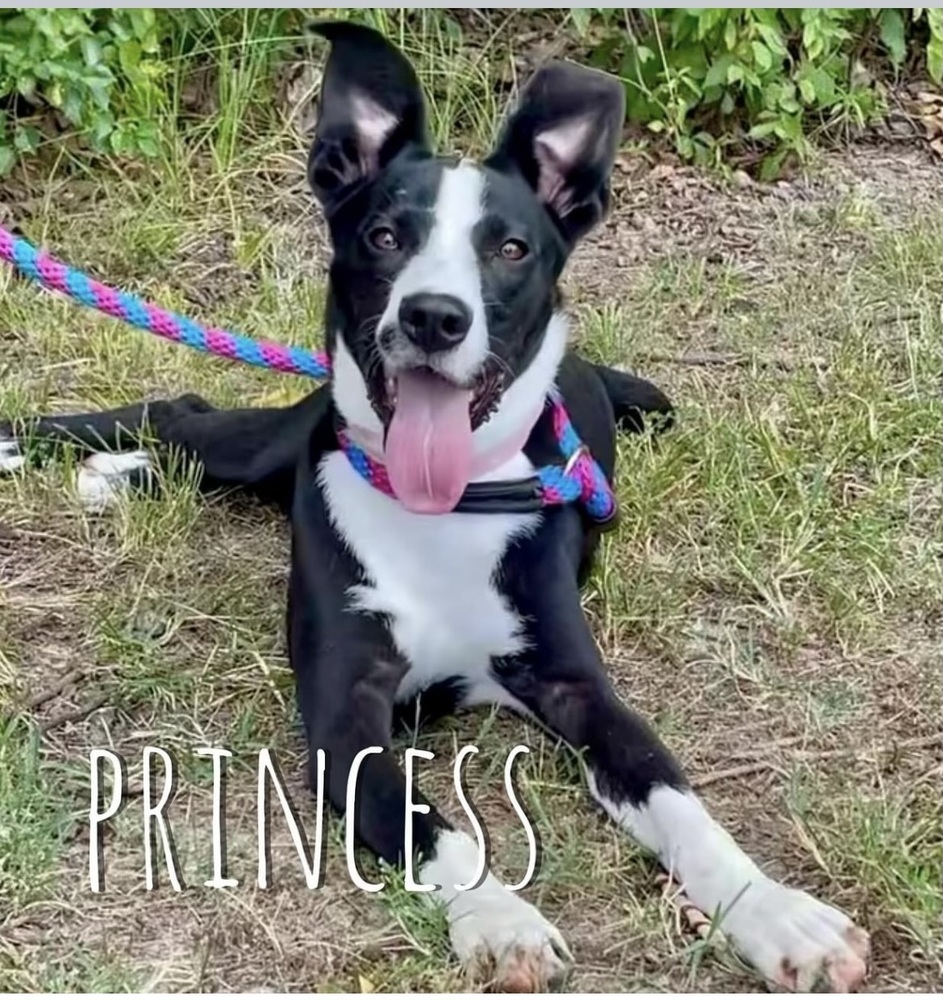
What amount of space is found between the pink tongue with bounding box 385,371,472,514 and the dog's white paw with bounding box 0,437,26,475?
1.23 meters

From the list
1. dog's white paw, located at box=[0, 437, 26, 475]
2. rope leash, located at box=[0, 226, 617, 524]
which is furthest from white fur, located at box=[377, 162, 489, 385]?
dog's white paw, located at box=[0, 437, 26, 475]

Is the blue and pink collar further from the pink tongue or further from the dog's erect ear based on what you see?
the dog's erect ear

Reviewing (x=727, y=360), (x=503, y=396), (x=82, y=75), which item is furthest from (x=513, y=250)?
(x=82, y=75)

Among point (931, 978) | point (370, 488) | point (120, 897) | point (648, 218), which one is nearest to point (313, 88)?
point (648, 218)

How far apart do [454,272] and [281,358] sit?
1.11 meters

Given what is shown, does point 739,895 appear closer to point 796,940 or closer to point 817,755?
point 796,940

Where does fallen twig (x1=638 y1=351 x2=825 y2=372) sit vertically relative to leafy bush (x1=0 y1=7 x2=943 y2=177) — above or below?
below

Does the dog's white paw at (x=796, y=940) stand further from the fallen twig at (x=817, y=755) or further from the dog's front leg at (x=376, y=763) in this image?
the fallen twig at (x=817, y=755)

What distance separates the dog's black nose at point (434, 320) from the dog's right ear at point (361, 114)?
37 centimetres

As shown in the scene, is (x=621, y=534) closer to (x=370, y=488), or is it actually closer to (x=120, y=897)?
(x=370, y=488)

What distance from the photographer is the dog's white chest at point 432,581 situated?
10.1 feet

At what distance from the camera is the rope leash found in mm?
3172

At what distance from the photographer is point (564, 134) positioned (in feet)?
10.0

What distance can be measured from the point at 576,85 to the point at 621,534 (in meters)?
0.99
